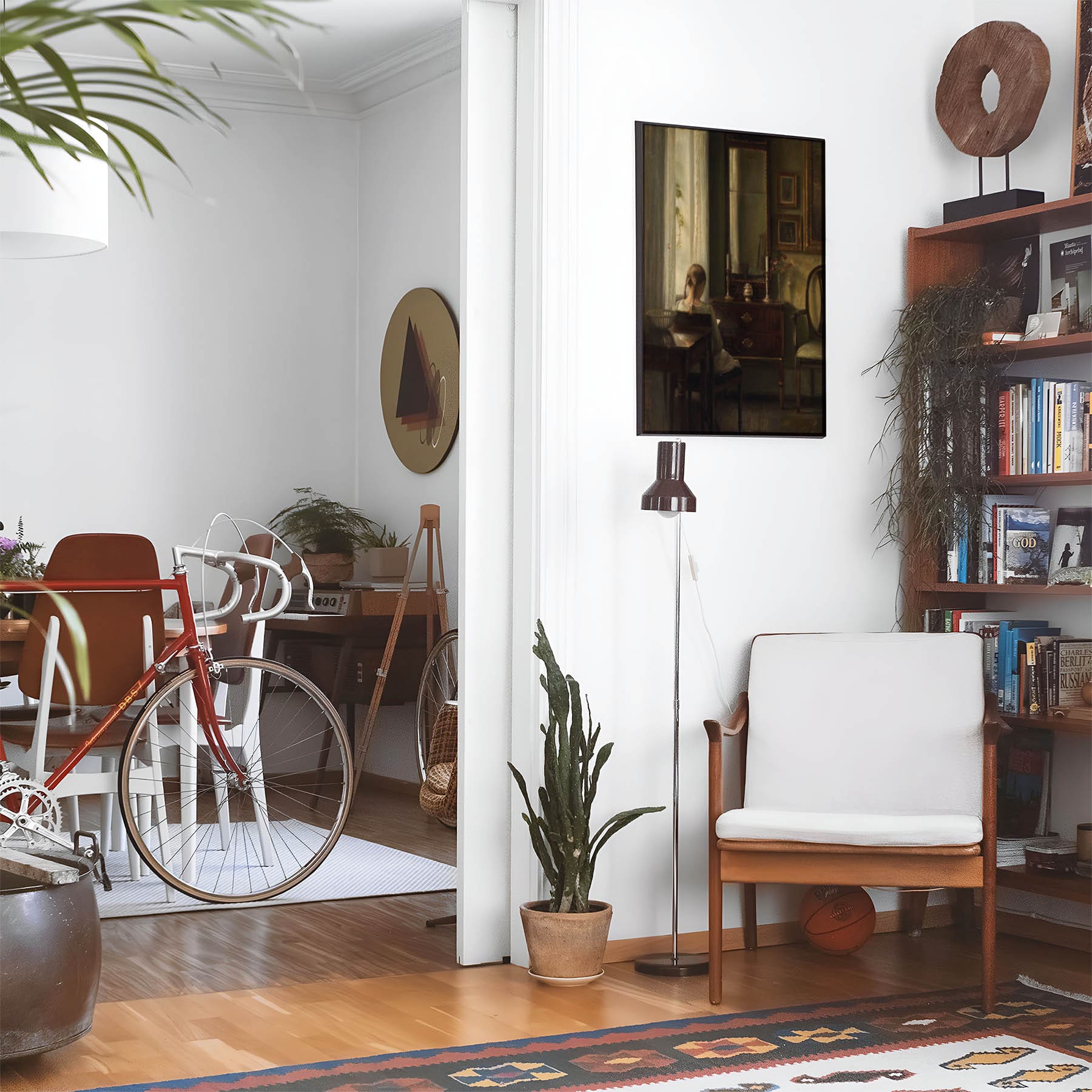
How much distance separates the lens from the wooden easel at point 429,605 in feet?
18.1

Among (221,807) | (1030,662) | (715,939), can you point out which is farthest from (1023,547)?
(221,807)

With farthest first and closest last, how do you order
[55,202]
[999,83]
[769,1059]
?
[999,83] < [55,202] < [769,1059]

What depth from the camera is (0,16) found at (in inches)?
26.3

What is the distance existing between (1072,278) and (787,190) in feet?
2.51

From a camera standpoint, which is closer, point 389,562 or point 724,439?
point 724,439

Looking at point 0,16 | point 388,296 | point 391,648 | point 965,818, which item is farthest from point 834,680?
point 388,296

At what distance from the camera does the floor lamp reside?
338 cm

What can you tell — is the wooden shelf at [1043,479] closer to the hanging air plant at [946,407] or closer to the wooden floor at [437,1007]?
the hanging air plant at [946,407]

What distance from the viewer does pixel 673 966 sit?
344 centimetres

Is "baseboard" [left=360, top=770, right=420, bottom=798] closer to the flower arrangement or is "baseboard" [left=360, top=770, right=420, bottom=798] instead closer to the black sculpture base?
the flower arrangement

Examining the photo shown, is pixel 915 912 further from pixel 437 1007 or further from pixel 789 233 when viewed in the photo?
pixel 789 233

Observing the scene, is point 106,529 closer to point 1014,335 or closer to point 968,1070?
point 1014,335

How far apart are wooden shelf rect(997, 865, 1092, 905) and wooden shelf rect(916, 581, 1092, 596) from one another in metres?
0.71

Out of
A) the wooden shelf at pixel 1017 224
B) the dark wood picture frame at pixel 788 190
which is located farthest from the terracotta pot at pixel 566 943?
the wooden shelf at pixel 1017 224
